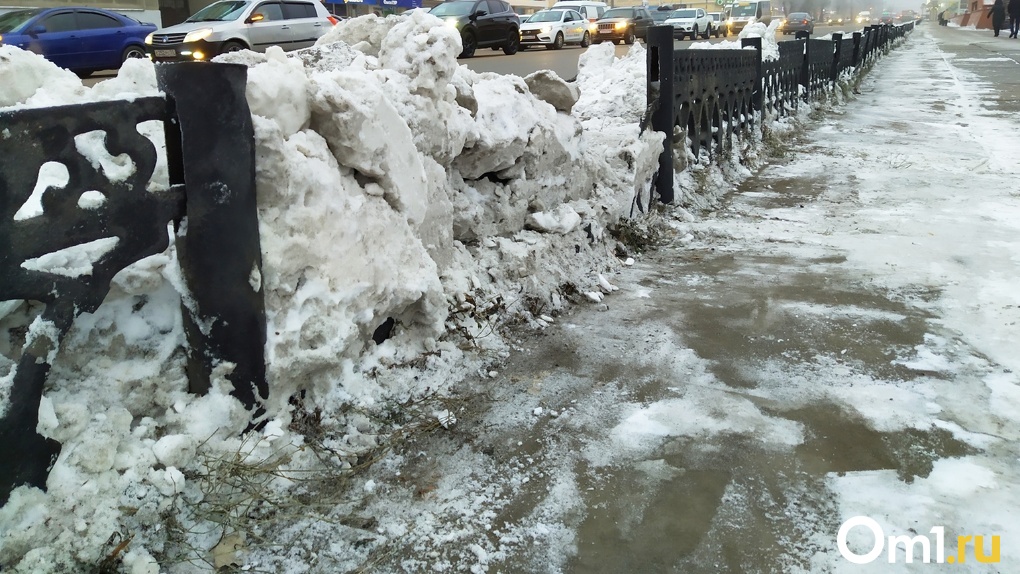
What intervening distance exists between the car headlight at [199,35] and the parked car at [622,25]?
58.4 feet

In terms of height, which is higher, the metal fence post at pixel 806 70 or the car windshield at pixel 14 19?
the car windshield at pixel 14 19

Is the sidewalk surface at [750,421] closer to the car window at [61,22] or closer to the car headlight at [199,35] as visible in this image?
the car headlight at [199,35]

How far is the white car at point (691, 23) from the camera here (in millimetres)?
38219

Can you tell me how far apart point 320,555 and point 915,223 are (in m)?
5.37

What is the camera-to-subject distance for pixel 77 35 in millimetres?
15938

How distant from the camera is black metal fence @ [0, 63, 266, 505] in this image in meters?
1.95

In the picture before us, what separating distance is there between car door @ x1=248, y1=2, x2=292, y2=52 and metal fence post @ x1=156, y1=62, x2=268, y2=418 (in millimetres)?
14679

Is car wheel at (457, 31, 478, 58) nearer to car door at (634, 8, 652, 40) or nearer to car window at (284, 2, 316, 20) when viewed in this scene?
car window at (284, 2, 316, 20)

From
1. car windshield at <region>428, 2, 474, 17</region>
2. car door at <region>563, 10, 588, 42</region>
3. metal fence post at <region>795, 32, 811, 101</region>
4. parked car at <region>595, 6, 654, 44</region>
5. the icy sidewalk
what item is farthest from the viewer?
parked car at <region>595, 6, 654, 44</region>

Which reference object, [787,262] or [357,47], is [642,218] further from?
[357,47]

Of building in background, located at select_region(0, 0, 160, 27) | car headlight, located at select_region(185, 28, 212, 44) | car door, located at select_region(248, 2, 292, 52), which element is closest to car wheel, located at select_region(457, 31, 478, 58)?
car door, located at select_region(248, 2, 292, 52)

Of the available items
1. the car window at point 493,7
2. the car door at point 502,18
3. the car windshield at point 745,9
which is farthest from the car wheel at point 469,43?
the car windshield at point 745,9

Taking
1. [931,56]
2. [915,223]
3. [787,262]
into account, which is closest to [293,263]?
[787,262]

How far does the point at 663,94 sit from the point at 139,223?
494 centimetres
